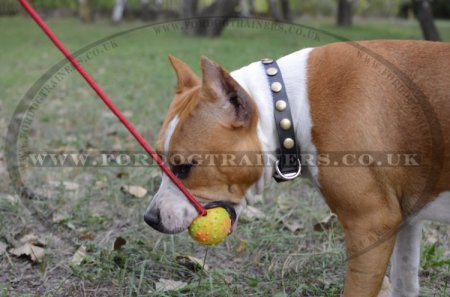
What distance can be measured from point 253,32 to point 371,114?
638 inches

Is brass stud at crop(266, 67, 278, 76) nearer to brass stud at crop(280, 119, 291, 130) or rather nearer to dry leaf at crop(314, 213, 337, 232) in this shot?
brass stud at crop(280, 119, 291, 130)

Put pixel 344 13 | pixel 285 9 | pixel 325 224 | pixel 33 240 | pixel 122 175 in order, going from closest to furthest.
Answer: pixel 33 240
pixel 325 224
pixel 122 175
pixel 344 13
pixel 285 9

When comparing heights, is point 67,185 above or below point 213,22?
above

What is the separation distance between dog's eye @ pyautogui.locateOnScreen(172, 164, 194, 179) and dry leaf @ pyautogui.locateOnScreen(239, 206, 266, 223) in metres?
1.23

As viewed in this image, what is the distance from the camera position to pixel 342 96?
2.40 meters

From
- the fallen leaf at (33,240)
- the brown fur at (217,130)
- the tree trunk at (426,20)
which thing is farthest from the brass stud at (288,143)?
the tree trunk at (426,20)

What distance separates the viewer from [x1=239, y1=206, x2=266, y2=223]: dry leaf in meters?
3.70

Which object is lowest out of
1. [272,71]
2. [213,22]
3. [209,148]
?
[213,22]

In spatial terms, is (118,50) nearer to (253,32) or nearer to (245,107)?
(253,32)

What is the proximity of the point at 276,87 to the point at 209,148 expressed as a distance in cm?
36

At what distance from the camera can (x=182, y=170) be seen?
98.9 inches

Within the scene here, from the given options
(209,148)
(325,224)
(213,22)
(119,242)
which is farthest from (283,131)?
(213,22)

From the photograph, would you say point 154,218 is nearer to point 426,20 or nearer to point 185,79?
point 185,79

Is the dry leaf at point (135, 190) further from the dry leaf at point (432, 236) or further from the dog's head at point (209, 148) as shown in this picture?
the dry leaf at point (432, 236)
